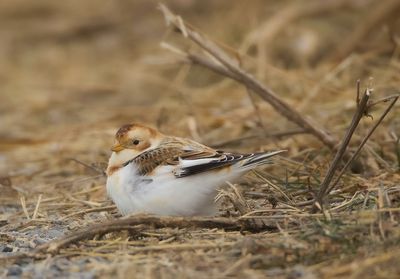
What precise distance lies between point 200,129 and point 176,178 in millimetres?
2659

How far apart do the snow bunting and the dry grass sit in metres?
0.12

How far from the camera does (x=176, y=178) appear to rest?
165 inches

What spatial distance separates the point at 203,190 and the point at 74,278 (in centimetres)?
87

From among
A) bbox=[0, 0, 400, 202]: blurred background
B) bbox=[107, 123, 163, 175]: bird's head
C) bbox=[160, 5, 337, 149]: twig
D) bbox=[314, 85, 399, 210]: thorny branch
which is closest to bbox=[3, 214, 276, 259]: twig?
bbox=[314, 85, 399, 210]: thorny branch

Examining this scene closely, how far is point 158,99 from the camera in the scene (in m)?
9.21

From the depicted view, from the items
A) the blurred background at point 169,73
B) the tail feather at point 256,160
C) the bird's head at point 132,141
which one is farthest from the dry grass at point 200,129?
the bird's head at point 132,141

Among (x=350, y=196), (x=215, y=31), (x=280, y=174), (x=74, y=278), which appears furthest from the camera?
(x=215, y=31)

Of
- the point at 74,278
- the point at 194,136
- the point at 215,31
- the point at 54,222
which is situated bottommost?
the point at 74,278

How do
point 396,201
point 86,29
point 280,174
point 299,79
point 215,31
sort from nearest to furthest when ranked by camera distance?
point 396,201, point 280,174, point 299,79, point 215,31, point 86,29

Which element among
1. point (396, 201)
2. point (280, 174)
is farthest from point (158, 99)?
point (396, 201)

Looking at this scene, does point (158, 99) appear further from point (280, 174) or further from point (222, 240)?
point (222, 240)

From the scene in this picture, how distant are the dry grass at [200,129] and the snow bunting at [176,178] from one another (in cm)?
12

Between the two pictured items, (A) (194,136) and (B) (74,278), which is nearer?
(B) (74,278)

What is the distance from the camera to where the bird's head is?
4.57 meters
